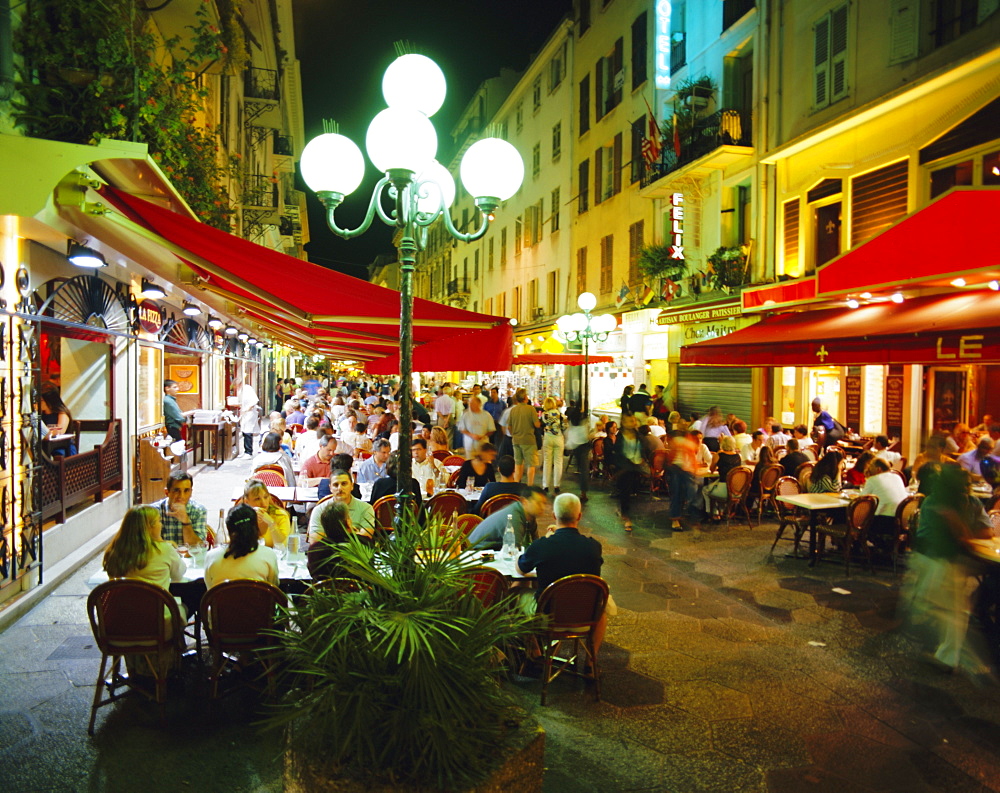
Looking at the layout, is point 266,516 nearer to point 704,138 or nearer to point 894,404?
point 894,404

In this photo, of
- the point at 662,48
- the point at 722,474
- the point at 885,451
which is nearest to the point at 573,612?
the point at 722,474

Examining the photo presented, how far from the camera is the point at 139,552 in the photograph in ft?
14.8

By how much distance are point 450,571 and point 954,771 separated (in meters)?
→ 3.39

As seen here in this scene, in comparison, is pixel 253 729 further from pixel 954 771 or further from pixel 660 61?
pixel 660 61

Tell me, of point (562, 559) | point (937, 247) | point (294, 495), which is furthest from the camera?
point (294, 495)

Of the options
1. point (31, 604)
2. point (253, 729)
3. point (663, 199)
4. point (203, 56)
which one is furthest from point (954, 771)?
point (663, 199)

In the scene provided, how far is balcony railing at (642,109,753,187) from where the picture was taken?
50.6 ft

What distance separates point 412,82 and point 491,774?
13.9ft

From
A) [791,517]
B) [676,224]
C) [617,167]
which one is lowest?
[791,517]

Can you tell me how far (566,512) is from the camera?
17.0 feet

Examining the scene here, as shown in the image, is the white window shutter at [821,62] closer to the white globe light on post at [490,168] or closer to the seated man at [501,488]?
the seated man at [501,488]

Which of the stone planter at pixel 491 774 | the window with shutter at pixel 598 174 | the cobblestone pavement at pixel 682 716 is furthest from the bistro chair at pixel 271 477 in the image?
the window with shutter at pixel 598 174

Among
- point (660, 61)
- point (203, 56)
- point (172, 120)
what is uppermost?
point (660, 61)

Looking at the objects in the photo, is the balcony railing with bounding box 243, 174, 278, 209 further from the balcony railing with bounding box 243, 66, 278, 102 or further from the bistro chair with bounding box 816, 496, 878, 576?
the bistro chair with bounding box 816, 496, 878, 576
